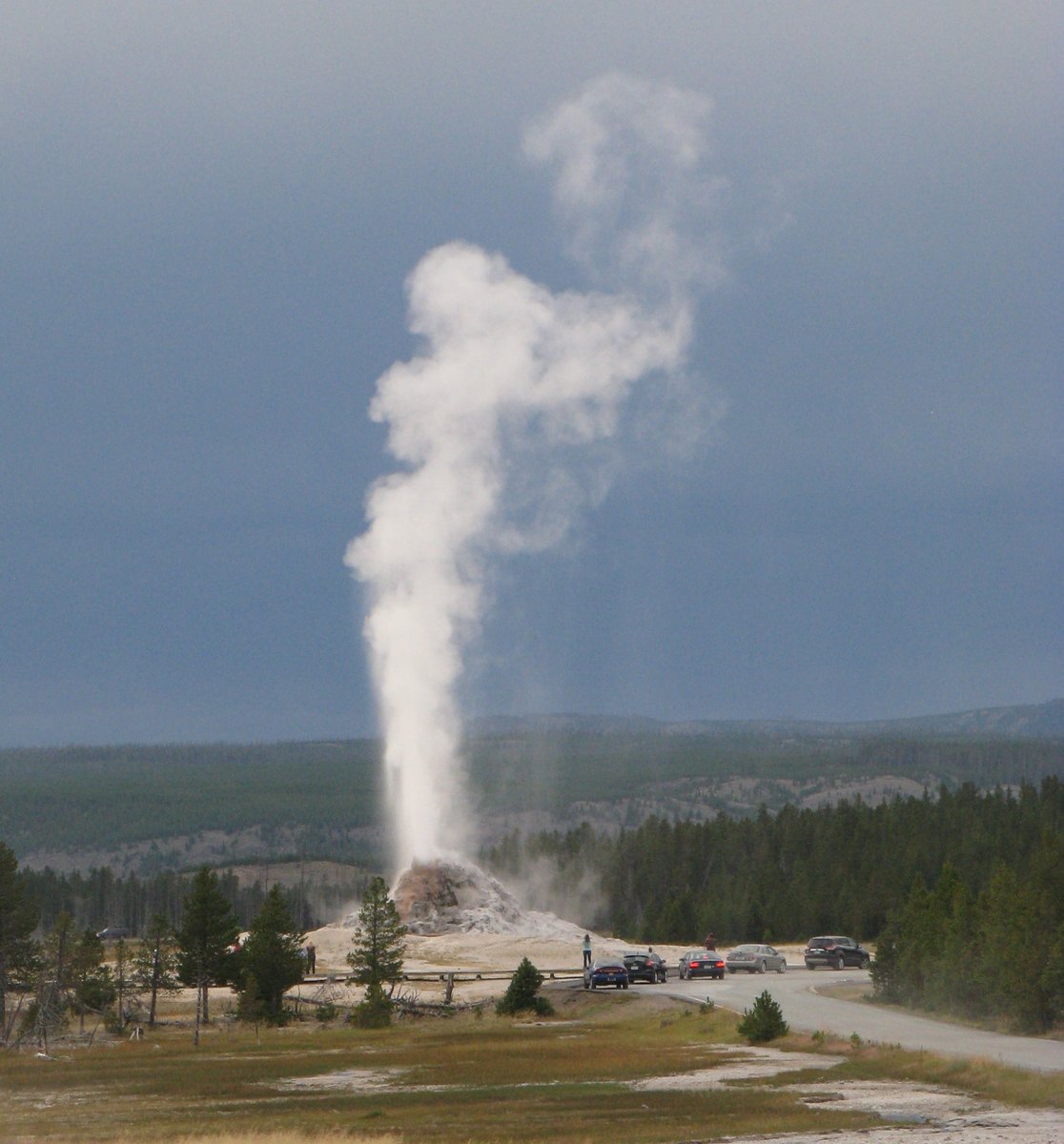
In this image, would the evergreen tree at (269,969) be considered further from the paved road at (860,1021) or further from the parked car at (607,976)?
the paved road at (860,1021)

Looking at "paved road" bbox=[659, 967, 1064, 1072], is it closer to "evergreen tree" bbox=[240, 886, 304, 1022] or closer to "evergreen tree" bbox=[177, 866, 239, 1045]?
"evergreen tree" bbox=[240, 886, 304, 1022]

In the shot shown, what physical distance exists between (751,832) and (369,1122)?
13047 centimetres

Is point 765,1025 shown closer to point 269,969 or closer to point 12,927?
point 269,969

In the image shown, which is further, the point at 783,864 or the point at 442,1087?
the point at 783,864

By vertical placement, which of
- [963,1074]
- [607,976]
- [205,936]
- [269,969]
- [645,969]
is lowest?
[645,969]

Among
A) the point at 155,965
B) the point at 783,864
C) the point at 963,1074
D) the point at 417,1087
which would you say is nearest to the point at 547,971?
the point at 155,965

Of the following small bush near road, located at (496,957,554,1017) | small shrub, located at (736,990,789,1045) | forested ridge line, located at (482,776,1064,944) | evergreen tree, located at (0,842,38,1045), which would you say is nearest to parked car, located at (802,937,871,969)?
forested ridge line, located at (482,776,1064,944)

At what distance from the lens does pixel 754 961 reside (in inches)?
2931

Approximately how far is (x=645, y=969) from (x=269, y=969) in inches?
652

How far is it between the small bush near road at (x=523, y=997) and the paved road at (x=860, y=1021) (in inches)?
212

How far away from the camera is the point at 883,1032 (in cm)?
4156

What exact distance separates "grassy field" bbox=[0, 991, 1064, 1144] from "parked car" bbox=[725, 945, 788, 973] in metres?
21.7

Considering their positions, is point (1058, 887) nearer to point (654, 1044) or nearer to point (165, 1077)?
point (654, 1044)

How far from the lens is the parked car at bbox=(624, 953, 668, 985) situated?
66.8 metres
